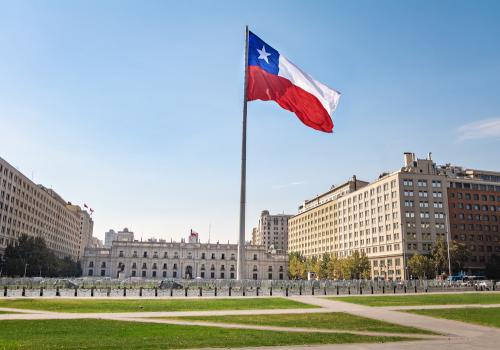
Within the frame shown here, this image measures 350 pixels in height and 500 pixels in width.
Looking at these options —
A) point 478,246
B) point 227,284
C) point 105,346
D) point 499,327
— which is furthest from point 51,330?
point 478,246

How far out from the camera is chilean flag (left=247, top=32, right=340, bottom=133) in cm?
3784

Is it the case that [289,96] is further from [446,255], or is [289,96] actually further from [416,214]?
[416,214]

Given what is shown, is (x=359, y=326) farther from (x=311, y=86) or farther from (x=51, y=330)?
(x=311, y=86)

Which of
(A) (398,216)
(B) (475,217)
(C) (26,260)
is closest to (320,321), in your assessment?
(C) (26,260)

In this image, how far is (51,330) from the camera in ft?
66.6

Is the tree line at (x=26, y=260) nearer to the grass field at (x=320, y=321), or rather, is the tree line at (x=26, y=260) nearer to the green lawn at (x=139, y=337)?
the green lawn at (x=139, y=337)

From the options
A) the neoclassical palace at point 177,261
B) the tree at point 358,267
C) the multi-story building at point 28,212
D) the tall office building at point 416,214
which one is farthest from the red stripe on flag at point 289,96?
the neoclassical palace at point 177,261

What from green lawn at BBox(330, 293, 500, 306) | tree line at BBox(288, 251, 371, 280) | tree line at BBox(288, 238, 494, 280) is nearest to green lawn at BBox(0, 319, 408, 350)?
green lawn at BBox(330, 293, 500, 306)

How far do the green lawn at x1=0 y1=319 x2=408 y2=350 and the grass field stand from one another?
292cm

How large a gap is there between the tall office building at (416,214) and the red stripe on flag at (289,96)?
293 feet

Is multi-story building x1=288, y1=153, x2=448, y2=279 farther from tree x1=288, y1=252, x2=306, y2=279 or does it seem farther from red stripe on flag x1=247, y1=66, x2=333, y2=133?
red stripe on flag x1=247, y1=66, x2=333, y2=133

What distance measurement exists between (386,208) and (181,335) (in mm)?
116854

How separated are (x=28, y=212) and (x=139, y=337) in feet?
414

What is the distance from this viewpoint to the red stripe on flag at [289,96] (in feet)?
123
